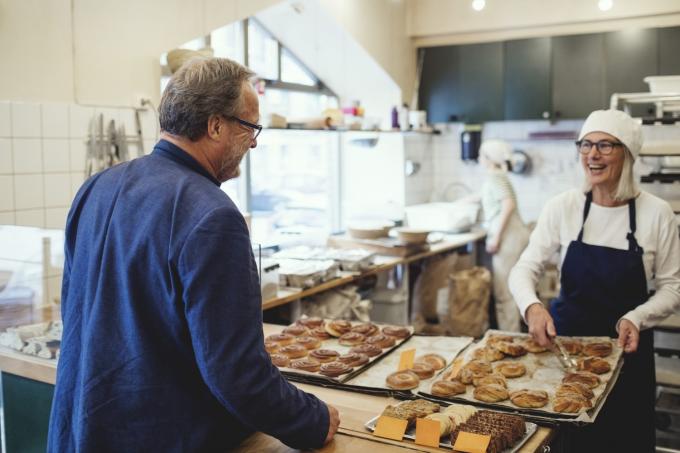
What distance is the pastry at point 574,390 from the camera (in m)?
2.03

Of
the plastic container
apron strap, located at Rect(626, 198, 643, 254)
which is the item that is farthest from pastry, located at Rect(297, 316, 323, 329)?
the plastic container

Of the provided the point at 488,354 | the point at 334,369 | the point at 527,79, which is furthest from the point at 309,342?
the point at 527,79

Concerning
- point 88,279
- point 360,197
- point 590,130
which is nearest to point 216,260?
point 88,279

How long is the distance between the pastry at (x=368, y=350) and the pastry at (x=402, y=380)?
232 mm

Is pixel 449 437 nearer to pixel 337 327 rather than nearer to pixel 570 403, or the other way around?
pixel 570 403

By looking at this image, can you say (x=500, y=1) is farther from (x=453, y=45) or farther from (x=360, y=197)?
(x=360, y=197)

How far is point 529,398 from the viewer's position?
2.00 m

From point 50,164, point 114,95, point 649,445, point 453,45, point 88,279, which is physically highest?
point 453,45

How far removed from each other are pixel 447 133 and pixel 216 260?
566 centimetres

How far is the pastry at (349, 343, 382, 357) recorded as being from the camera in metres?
2.43

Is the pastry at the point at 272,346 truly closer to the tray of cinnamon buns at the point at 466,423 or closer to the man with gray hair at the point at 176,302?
the tray of cinnamon buns at the point at 466,423

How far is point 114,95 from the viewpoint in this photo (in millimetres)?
3523

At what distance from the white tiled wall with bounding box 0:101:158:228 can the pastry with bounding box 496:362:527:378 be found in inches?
82.4

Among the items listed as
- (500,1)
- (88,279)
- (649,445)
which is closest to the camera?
(88,279)
